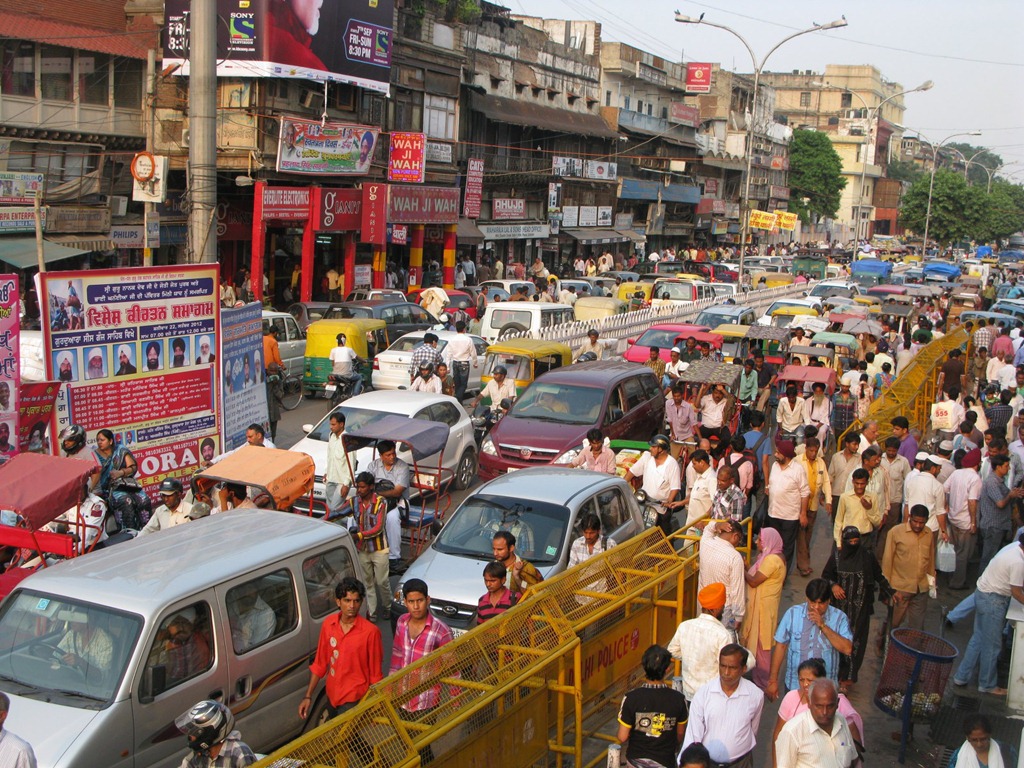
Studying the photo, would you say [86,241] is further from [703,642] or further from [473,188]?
[703,642]

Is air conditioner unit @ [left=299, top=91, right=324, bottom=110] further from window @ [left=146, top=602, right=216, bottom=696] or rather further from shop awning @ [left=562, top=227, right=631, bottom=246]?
window @ [left=146, top=602, right=216, bottom=696]

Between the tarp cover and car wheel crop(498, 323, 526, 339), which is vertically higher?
the tarp cover

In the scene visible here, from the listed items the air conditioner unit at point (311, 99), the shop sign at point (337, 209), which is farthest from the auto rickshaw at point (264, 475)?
the air conditioner unit at point (311, 99)

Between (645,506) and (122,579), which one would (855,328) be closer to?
(645,506)

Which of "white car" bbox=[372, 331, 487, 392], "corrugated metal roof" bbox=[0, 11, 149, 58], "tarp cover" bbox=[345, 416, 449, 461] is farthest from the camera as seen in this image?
"corrugated metal roof" bbox=[0, 11, 149, 58]

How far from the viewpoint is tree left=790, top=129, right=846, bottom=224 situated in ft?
309

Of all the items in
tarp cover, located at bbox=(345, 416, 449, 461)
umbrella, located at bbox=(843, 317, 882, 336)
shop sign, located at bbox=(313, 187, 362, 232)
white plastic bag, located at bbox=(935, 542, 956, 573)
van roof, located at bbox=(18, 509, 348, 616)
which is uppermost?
shop sign, located at bbox=(313, 187, 362, 232)

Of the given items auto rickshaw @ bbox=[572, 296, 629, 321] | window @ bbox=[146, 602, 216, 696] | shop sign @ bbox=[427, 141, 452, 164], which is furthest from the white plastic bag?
shop sign @ bbox=[427, 141, 452, 164]

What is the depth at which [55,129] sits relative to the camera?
25953mm

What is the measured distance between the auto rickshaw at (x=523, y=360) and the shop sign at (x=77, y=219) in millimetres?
12903

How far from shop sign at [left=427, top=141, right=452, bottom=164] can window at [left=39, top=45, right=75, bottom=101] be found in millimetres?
13910

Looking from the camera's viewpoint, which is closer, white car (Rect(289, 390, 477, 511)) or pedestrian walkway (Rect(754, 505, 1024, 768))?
pedestrian walkway (Rect(754, 505, 1024, 768))

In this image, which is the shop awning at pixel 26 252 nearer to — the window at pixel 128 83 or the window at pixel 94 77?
the window at pixel 94 77

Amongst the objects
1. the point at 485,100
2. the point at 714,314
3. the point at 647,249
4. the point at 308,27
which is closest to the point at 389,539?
the point at 714,314
